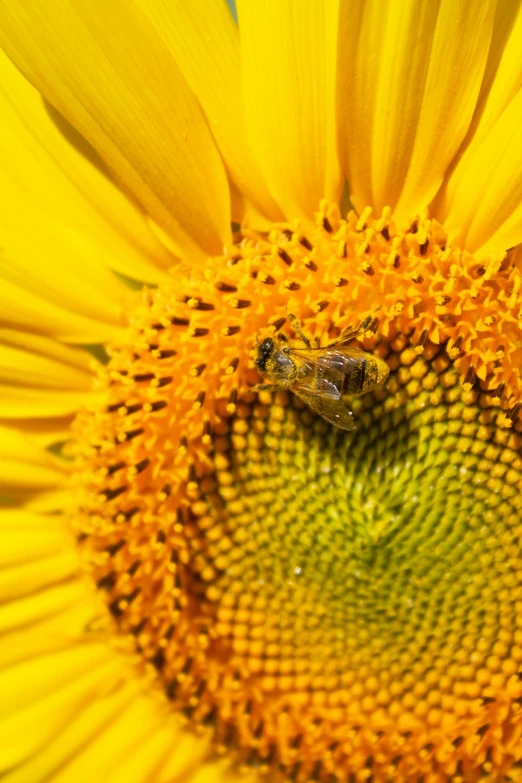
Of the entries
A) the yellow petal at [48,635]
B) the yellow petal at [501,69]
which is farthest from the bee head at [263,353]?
the yellow petal at [48,635]

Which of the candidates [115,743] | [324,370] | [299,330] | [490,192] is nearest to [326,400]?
[324,370]

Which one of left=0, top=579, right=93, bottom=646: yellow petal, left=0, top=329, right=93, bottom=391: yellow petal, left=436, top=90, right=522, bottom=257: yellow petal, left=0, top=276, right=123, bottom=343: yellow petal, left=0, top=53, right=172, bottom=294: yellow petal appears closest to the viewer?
left=436, top=90, right=522, bottom=257: yellow petal

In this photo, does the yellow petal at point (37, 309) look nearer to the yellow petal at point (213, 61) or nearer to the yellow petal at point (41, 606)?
→ the yellow petal at point (213, 61)

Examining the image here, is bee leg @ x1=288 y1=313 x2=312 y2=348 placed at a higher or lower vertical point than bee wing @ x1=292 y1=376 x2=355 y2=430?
higher

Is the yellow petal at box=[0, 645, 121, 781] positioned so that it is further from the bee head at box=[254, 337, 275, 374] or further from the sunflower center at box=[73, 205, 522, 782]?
the bee head at box=[254, 337, 275, 374]

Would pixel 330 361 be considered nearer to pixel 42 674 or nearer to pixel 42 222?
pixel 42 222

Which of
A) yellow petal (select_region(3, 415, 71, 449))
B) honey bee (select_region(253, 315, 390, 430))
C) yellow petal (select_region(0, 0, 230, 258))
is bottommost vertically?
yellow petal (select_region(3, 415, 71, 449))

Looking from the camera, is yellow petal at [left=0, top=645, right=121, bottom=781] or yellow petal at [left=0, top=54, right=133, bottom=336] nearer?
yellow petal at [left=0, top=54, right=133, bottom=336]

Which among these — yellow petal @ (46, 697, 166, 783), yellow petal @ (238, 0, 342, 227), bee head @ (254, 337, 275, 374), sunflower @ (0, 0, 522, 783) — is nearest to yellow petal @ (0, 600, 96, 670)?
sunflower @ (0, 0, 522, 783)
